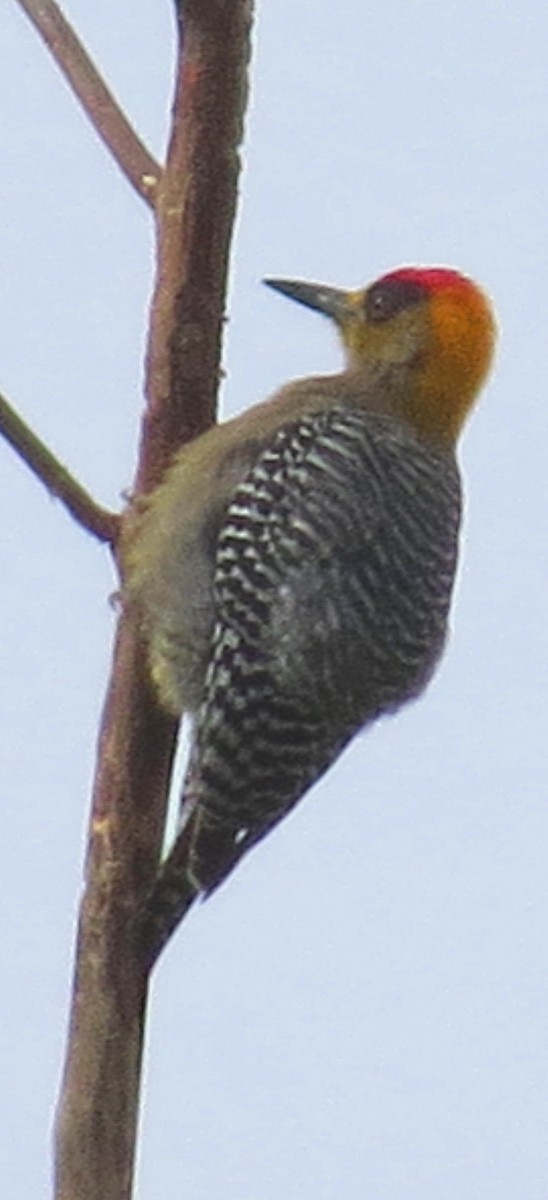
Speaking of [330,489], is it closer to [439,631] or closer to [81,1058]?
[439,631]

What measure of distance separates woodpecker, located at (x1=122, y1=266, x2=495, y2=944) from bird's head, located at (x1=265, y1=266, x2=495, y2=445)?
29cm

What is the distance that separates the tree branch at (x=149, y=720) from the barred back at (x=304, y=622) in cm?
50

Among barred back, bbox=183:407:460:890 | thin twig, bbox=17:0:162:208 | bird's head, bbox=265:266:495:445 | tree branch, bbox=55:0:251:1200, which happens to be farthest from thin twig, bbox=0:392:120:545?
bird's head, bbox=265:266:495:445

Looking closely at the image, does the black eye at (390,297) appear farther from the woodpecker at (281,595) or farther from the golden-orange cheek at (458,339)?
the woodpecker at (281,595)

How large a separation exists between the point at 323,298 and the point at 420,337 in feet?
0.97

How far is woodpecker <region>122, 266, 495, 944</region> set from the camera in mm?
4750

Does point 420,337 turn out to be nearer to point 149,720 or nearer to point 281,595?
point 281,595

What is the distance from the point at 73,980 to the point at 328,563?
60.5 inches

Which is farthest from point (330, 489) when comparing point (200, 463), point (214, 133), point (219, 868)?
point (214, 133)

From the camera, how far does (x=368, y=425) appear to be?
18.6ft

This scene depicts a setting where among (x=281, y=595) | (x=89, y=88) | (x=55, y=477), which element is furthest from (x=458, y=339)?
(x=55, y=477)

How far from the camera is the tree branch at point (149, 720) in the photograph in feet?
11.0

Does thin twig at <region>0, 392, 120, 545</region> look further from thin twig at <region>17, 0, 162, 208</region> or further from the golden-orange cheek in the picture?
the golden-orange cheek

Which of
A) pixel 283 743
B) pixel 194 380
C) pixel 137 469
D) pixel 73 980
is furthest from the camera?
pixel 283 743
